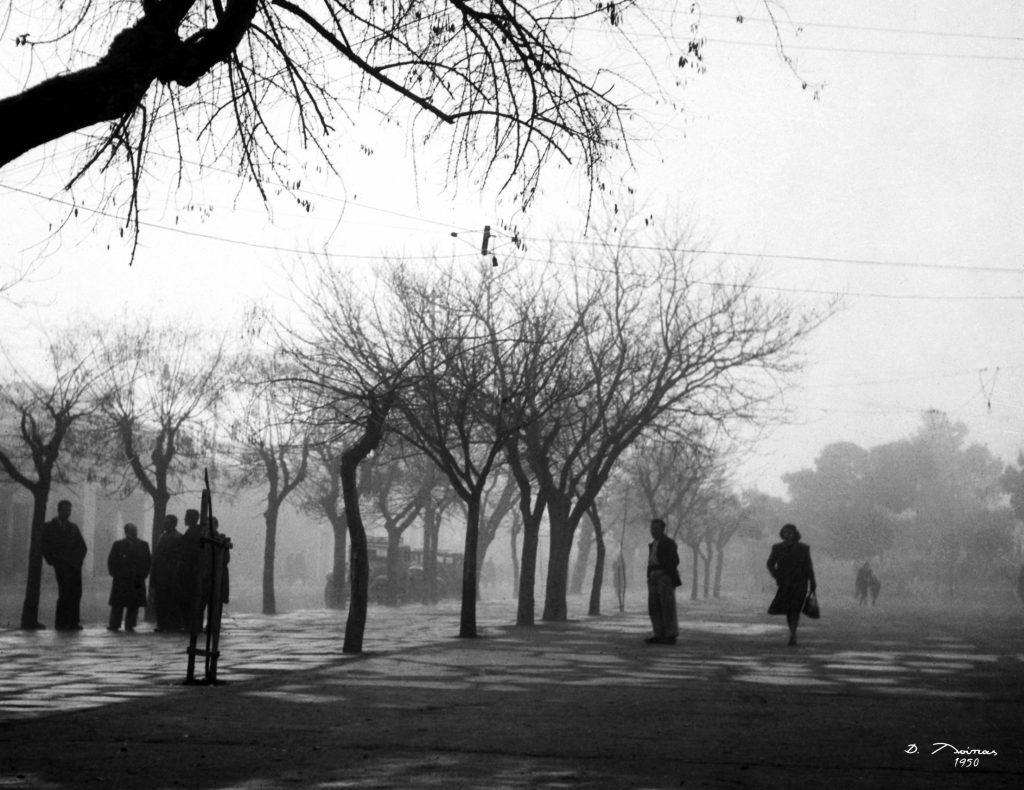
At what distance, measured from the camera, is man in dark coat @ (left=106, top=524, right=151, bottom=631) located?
22203 millimetres

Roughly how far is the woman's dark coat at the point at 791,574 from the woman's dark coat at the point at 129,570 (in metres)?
9.76

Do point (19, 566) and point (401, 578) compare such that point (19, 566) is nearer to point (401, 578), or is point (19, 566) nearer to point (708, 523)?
point (401, 578)

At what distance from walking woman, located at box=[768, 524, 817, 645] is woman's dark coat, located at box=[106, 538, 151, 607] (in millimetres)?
9762

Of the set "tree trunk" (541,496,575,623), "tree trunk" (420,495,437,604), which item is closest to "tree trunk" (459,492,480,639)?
"tree trunk" (541,496,575,623)

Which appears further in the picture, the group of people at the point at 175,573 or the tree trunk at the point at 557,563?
the tree trunk at the point at 557,563

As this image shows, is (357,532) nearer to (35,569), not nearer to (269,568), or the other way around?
(35,569)

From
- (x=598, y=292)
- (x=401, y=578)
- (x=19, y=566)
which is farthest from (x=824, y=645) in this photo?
(x=19, y=566)

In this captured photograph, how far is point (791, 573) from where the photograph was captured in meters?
19.9

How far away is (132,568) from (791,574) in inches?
407

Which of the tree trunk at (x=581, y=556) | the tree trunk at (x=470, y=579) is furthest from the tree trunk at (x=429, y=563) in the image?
the tree trunk at (x=470, y=579)

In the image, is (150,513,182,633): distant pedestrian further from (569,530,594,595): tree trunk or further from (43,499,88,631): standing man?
(569,530,594,595): tree trunk

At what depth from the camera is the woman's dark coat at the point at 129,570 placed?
22188 mm

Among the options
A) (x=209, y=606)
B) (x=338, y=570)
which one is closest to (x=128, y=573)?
(x=209, y=606)

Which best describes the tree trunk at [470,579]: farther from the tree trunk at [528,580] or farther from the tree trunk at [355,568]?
the tree trunk at [528,580]
